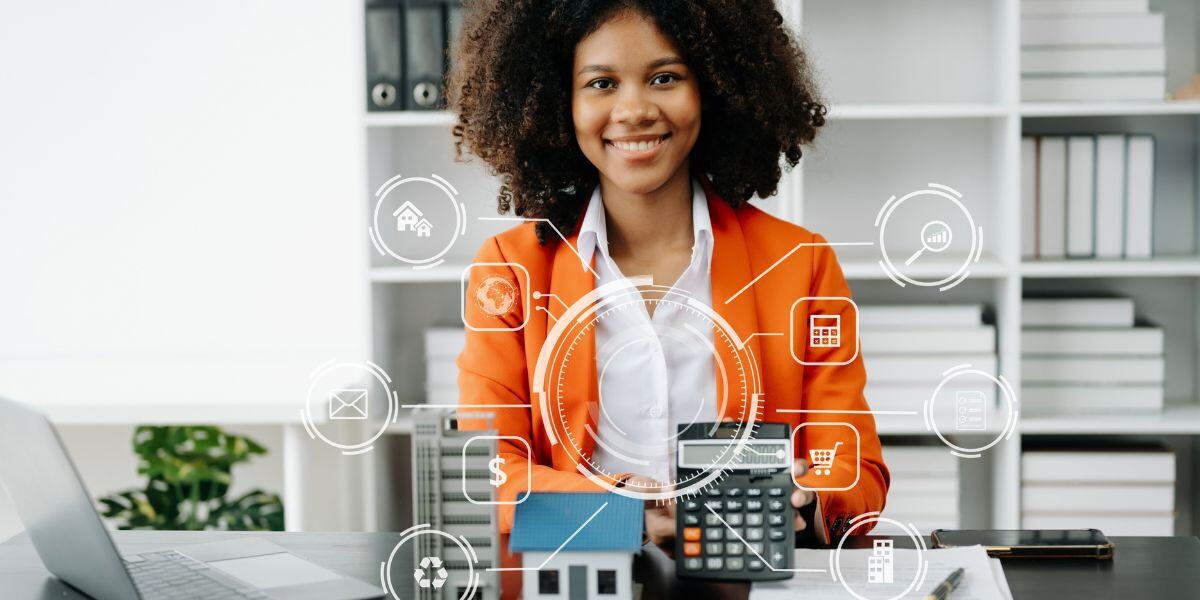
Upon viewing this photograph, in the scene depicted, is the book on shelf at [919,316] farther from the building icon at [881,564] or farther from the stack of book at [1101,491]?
the building icon at [881,564]

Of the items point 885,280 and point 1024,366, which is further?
point 885,280

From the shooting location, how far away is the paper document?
86cm

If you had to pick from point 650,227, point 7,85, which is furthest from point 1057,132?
point 7,85

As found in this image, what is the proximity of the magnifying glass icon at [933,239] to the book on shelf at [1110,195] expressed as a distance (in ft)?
2.99

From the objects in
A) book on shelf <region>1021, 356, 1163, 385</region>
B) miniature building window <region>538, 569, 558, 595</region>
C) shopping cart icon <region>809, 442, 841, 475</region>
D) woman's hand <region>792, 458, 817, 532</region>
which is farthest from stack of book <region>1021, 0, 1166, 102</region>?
miniature building window <region>538, 569, 558, 595</region>

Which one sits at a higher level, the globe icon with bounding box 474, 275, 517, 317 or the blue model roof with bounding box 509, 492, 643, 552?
the globe icon with bounding box 474, 275, 517, 317

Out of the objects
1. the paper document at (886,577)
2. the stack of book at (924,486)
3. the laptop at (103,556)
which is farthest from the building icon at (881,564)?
the stack of book at (924,486)

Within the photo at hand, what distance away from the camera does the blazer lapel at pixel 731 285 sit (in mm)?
1031

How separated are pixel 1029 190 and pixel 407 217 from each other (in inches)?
49.8

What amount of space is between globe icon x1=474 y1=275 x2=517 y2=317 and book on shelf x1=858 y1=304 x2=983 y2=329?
88 cm

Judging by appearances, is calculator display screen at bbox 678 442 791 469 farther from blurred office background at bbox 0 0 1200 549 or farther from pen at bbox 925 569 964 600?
blurred office background at bbox 0 0 1200 549

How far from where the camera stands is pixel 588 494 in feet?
2.71

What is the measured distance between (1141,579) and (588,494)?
0.48 m

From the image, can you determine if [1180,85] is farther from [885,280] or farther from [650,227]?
[650,227]
